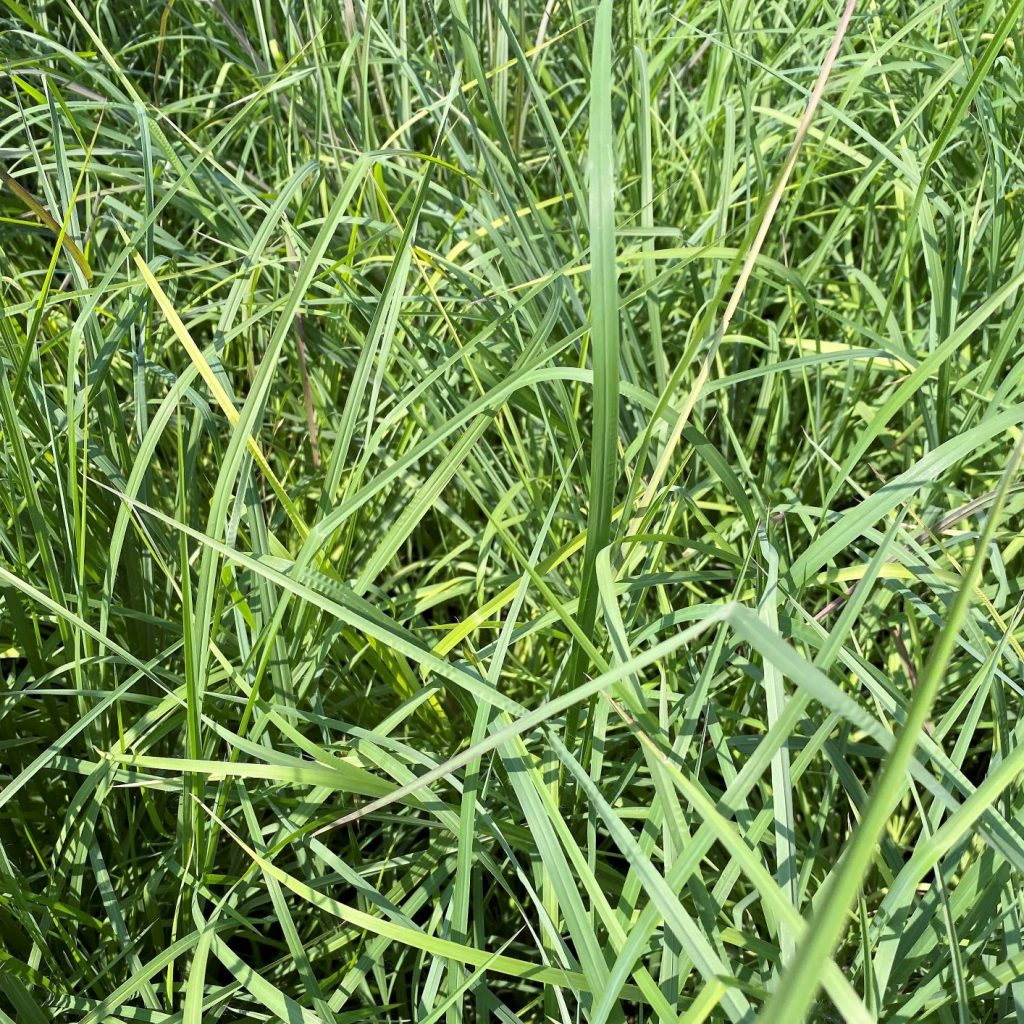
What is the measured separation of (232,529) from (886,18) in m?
1.03

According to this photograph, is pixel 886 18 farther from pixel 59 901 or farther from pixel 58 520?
pixel 59 901

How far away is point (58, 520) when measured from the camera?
2.79 ft

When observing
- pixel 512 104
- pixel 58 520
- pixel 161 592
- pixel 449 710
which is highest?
pixel 512 104

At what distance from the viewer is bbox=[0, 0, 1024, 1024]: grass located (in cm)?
56

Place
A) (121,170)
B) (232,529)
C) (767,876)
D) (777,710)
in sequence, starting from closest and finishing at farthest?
(767,876), (777,710), (232,529), (121,170)

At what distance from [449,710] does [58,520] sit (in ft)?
1.29

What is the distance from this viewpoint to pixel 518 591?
2.19 ft

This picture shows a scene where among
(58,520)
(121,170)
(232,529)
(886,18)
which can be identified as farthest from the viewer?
(886,18)

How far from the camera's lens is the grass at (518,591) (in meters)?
0.56

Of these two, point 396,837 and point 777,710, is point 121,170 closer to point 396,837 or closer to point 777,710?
point 396,837

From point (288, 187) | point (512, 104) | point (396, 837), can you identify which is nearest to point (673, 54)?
point (512, 104)

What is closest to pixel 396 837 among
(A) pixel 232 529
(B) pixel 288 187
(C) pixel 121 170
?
(A) pixel 232 529

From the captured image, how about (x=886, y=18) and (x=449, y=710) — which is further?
(x=886, y=18)

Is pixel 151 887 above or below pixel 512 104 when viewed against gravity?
below
